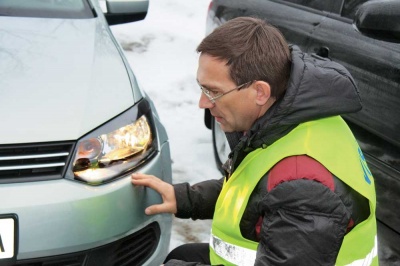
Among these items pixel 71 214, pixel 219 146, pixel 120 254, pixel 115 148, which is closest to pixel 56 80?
pixel 115 148

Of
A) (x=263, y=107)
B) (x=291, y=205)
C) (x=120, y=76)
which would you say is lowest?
(x=120, y=76)

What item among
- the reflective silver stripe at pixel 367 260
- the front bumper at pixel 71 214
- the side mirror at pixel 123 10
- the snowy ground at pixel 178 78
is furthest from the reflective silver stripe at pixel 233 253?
the side mirror at pixel 123 10

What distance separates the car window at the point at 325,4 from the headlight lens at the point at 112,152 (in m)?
1.21

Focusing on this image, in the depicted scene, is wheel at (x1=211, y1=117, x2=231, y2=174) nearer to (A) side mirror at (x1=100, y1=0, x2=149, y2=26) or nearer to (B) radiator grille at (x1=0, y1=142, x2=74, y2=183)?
(A) side mirror at (x1=100, y1=0, x2=149, y2=26)

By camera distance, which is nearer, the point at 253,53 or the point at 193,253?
the point at 253,53

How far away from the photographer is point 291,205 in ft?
5.07

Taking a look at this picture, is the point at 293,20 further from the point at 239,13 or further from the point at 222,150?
the point at 222,150

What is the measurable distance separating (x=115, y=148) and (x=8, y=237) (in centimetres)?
51

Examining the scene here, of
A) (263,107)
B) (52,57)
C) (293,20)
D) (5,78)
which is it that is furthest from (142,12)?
(263,107)

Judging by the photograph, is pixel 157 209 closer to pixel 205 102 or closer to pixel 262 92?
pixel 205 102

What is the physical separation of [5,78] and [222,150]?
6.03 ft

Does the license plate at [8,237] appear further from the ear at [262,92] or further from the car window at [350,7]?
the car window at [350,7]

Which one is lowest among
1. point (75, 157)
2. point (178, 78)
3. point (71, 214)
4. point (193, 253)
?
point (178, 78)

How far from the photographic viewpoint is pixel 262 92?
1694 millimetres
